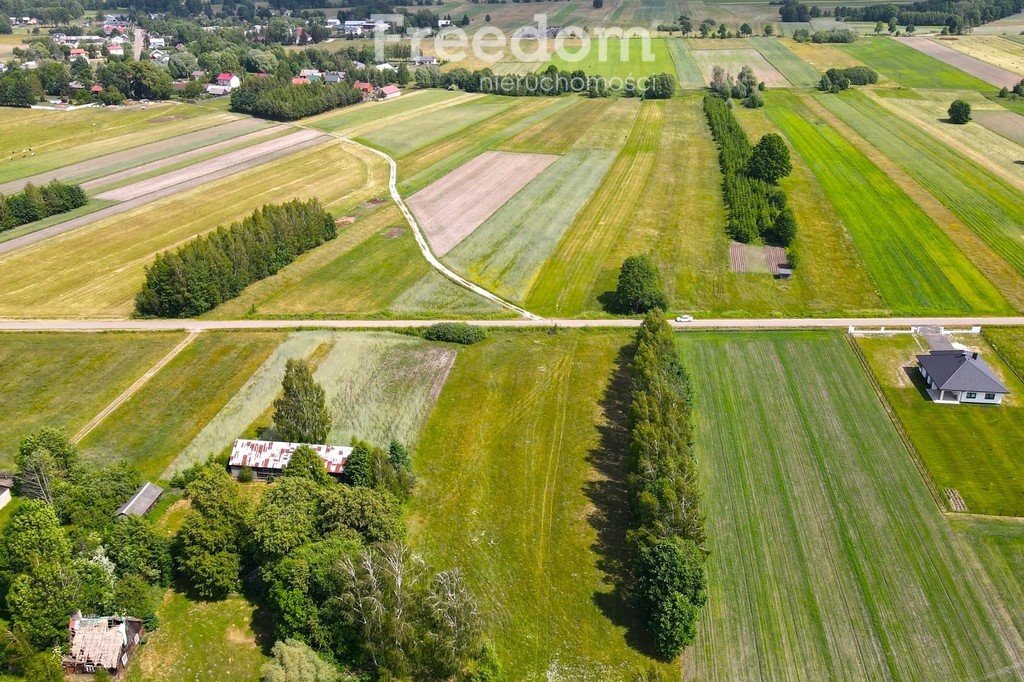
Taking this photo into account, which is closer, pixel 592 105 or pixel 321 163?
pixel 321 163

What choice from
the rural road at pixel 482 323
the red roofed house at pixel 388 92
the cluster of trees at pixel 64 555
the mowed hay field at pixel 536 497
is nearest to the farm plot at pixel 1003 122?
the rural road at pixel 482 323

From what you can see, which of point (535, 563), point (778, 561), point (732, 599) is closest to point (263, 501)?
point (535, 563)

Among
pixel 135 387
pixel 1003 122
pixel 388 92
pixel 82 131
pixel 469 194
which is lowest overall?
pixel 135 387

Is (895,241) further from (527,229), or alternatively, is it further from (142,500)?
(142,500)

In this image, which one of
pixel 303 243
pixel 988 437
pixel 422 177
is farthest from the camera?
pixel 422 177

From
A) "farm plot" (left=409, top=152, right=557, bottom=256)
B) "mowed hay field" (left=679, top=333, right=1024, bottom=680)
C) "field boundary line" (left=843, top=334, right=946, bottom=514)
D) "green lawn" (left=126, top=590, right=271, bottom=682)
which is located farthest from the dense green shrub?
"field boundary line" (left=843, top=334, right=946, bottom=514)

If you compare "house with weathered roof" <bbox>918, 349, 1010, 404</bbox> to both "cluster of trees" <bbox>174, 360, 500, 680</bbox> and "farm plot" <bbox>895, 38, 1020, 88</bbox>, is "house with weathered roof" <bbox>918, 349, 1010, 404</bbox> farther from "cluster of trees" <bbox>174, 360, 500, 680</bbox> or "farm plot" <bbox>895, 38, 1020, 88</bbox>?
"farm plot" <bbox>895, 38, 1020, 88</bbox>

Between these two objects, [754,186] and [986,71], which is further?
[986,71]

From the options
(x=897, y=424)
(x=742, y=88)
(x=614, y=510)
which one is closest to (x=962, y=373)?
(x=897, y=424)

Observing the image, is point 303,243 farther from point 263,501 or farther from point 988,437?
point 988,437
